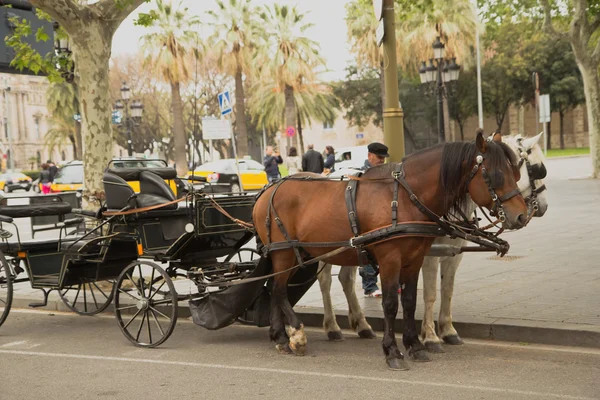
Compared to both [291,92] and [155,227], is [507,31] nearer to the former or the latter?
[291,92]

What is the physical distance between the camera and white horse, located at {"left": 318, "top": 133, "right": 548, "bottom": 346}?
7098 millimetres

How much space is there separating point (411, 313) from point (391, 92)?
331 cm

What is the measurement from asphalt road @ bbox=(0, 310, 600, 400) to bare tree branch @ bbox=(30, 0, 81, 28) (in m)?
4.69

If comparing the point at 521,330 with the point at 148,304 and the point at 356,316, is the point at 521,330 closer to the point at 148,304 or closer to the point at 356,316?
the point at 356,316

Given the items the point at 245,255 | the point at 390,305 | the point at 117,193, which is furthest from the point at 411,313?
the point at 245,255

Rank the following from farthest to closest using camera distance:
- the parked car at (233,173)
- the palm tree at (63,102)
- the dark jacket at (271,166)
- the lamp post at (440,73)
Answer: the palm tree at (63,102)
the parked car at (233,173)
the dark jacket at (271,166)
the lamp post at (440,73)

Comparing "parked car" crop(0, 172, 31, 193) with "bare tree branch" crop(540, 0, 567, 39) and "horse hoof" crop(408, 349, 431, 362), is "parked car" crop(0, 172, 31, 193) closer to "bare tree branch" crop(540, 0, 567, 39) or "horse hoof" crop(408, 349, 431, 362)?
"bare tree branch" crop(540, 0, 567, 39)

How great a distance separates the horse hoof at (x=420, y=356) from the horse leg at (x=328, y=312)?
3.98 feet

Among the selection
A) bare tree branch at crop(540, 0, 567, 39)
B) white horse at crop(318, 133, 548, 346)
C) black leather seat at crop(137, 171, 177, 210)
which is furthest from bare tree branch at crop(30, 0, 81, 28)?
bare tree branch at crop(540, 0, 567, 39)

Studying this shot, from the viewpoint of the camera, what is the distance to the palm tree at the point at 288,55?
47.1 metres

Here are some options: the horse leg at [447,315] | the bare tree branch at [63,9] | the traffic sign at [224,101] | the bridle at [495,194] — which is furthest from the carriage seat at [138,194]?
the traffic sign at [224,101]

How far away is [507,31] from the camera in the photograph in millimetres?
66562

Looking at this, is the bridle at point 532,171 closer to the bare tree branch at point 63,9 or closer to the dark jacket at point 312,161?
the bare tree branch at point 63,9

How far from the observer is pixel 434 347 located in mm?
7367
